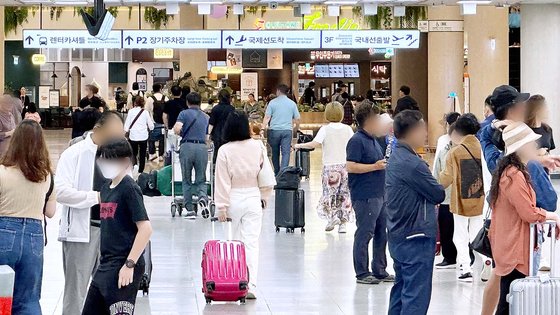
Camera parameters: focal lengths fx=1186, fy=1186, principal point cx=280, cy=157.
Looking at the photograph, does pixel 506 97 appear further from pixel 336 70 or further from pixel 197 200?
pixel 336 70

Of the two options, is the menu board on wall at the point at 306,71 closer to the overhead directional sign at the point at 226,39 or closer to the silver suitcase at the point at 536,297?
the overhead directional sign at the point at 226,39

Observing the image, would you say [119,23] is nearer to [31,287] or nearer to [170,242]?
[170,242]

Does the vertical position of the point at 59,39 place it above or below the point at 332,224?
above

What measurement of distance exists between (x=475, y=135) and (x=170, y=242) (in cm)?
448

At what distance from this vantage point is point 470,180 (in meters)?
11.3

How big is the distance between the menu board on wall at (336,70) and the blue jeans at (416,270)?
35.9 meters

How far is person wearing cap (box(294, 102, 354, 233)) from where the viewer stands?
14.7 meters

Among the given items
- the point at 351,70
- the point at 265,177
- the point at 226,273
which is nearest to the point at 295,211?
the point at 265,177

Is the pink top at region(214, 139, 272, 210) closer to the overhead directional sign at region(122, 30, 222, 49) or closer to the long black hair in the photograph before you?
the long black hair

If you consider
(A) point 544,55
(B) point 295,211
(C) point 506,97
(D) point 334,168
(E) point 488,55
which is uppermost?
(E) point 488,55

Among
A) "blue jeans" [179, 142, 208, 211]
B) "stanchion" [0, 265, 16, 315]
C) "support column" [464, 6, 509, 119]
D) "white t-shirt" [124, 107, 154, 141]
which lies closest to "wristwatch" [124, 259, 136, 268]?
"stanchion" [0, 265, 16, 315]

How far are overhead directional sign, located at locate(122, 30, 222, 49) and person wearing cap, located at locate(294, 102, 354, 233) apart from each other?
14.4m

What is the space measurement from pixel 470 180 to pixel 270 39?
18.6 meters

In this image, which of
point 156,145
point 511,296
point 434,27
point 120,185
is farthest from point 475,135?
point 156,145
